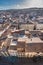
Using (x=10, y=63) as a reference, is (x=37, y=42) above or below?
below

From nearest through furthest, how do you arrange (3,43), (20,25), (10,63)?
(10,63) < (3,43) < (20,25)

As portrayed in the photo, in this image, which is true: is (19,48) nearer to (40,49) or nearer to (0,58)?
(40,49)

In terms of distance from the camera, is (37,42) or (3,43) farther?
(3,43)

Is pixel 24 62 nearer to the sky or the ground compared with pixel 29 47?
nearer to the sky

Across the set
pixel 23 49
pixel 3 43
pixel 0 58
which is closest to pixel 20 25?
pixel 3 43

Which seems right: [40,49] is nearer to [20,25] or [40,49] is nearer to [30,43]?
[30,43]

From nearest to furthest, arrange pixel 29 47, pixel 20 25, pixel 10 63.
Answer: pixel 10 63, pixel 29 47, pixel 20 25

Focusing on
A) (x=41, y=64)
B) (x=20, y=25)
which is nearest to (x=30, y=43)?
(x=41, y=64)

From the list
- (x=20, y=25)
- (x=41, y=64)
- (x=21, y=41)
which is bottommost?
(x=20, y=25)

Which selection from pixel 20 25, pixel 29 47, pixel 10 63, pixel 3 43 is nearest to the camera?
pixel 10 63
